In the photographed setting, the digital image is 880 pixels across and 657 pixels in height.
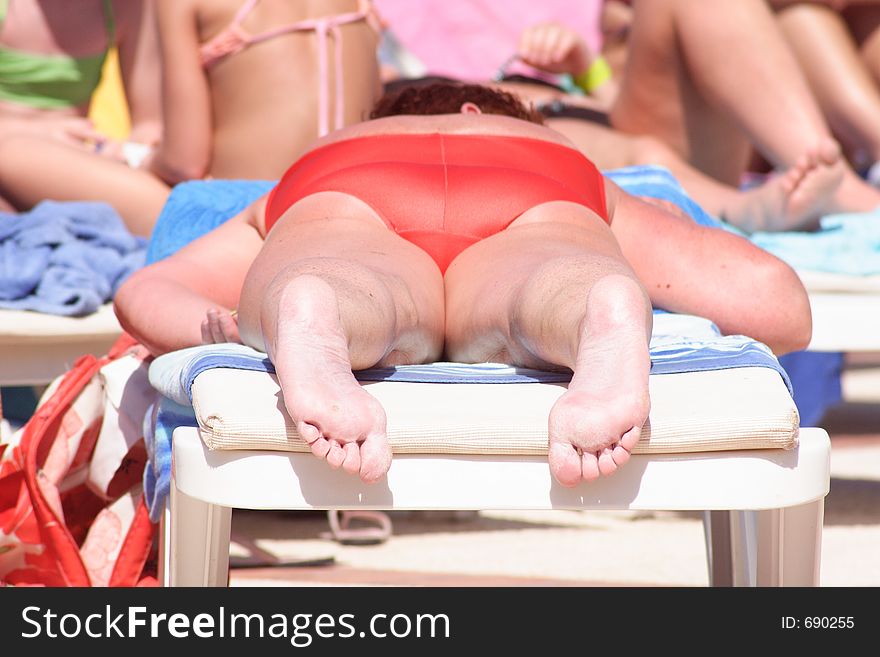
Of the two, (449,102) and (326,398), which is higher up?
(449,102)

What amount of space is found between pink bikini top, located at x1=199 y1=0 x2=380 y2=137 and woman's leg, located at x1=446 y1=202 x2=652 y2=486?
4.96 feet

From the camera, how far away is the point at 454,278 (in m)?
1.90

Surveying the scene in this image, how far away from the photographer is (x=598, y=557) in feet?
9.25

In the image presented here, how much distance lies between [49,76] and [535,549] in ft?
7.56

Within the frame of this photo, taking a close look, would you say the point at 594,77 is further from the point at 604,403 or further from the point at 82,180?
the point at 604,403

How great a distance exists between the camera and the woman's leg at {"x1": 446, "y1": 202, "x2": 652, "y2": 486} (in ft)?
4.66

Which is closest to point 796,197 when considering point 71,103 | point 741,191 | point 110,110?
point 741,191

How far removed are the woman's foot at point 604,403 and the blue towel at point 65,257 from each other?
1.67 m

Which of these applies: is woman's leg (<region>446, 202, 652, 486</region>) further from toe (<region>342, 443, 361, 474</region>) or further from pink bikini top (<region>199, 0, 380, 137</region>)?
pink bikini top (<region>199, 0, 380, 137</region>)

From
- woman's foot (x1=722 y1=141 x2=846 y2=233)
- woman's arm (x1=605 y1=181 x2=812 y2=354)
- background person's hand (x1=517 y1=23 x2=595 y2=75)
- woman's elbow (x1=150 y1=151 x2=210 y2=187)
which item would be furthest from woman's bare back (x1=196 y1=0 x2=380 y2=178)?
woman's arm (x1=605 y1=181 x2=812 y2=354)

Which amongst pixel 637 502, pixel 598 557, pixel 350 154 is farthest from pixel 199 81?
pixel 637 502

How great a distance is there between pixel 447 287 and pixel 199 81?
5.64 feet

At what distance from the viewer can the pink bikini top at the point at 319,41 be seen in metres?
3.32
